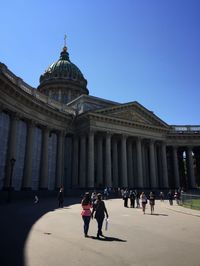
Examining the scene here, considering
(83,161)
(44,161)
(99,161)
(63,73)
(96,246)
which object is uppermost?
(63,73)

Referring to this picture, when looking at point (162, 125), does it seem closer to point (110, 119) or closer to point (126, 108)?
point (126, 108)

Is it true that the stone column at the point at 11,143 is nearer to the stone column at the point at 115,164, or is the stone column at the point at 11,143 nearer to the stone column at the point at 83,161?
the stone column at the point at 83,161

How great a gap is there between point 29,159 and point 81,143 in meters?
12.6

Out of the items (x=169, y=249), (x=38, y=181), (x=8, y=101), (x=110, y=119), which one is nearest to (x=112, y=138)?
(x=110, y=119)

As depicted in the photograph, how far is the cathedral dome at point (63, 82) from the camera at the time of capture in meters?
70.0

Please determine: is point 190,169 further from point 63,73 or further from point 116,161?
point 63,73

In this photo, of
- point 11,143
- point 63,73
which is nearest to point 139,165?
point 11,143

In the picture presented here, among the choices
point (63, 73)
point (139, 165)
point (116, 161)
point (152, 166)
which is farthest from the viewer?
point (63, 73)

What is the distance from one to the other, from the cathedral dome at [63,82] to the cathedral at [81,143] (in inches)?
781

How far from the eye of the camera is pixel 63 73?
7281cm

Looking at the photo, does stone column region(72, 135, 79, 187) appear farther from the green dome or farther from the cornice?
the green dome

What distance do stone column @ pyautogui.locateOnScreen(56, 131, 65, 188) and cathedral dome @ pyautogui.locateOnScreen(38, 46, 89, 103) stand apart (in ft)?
84.1

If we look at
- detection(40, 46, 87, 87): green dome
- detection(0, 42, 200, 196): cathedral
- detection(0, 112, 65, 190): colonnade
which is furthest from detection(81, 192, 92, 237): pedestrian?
detection(40, 46, 87, 87): green dome

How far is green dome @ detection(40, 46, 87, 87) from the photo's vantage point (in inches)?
2835
